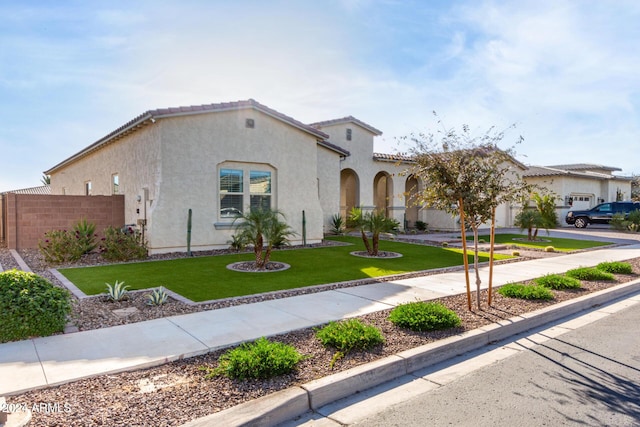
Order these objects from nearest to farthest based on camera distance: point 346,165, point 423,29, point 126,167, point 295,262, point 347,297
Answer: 1. point 347,297
2. point 423,29
3. point 295,262
4. point 126,167
5. point 346,165

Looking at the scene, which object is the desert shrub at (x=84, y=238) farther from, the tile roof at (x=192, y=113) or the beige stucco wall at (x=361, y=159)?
the beige stucco wall at (x=361, y=159)

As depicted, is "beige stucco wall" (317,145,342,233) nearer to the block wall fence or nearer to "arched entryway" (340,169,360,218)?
"arched entryway" (340,169,360,218)

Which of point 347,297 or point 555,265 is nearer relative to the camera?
point 347,297

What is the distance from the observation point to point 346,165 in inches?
835

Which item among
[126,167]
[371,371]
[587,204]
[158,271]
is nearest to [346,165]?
[126,167]

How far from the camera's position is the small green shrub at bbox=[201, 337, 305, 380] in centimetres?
420

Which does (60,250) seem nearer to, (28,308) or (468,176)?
(28,308)

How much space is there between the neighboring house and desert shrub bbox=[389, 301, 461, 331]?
85.8 ft

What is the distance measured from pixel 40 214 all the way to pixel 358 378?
14.7 metres

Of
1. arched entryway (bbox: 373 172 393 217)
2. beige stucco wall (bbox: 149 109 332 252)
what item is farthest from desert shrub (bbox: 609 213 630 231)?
beige stucco wall (bbox: 149 109 332 252)

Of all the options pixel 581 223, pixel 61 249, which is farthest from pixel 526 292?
pixel 581 223

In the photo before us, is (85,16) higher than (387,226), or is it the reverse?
(85,16)

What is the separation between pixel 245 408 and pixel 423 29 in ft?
34.1

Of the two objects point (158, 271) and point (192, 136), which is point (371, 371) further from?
point (192, 136)
